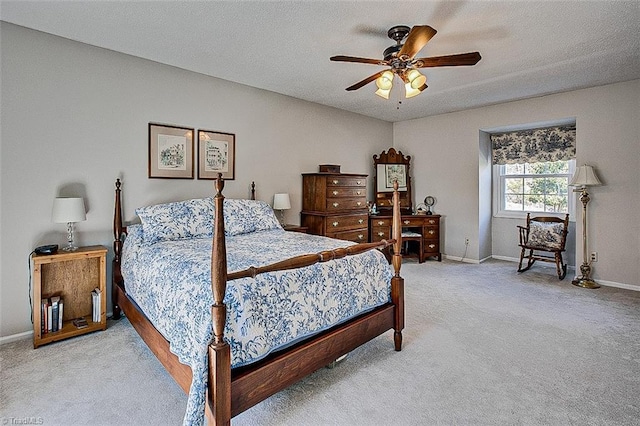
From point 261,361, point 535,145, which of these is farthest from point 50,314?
point 535,145

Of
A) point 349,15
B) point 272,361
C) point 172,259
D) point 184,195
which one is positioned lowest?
point 272,361

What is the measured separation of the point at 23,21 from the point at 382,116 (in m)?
4.78

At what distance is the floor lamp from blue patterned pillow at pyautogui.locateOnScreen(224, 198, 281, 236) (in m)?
3.80

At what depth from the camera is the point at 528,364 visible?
92.4 inches

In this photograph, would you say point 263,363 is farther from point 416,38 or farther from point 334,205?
point 334,205

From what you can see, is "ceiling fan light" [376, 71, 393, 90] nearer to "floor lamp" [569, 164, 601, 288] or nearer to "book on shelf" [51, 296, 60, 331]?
"floor lamp" [569, 164, 601, 288]

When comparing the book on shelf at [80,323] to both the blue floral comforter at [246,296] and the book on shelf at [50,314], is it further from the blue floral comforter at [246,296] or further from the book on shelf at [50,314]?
the blue floral comforter at [246,296]

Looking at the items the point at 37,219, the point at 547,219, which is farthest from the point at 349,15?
the point at 547,219

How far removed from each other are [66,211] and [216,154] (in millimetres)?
1595

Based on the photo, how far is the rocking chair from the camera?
4.51 metres

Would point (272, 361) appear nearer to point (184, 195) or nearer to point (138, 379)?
point (138, 379)

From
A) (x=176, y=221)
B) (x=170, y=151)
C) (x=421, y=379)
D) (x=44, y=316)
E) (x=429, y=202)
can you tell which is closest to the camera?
(x=421, y=379)

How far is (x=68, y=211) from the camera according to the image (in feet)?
8.91

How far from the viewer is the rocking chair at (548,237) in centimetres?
451
